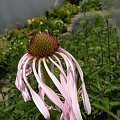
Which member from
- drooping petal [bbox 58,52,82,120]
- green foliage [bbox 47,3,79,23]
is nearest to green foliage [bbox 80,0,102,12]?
green foliage [bbox 47,3,79,23]

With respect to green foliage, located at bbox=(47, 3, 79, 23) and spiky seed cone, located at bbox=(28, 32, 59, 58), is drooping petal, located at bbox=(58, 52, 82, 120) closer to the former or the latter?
spiky seed cone, located at bbox=(28, 32, 59, 58)

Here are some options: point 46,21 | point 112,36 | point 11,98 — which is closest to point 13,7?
point 46,21

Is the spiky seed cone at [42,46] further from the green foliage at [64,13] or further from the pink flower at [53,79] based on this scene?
the green foliage at [64,13]

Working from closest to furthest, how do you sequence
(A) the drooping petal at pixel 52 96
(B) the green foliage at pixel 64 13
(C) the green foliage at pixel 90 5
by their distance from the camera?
1. (A) the drooping petal at pixel 52 96
2. (C) the green foliage at pixel 90 5
3. (B) the green foliage at pixel 64 13

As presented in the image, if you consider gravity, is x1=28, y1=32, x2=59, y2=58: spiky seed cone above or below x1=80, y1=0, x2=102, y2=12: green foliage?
above

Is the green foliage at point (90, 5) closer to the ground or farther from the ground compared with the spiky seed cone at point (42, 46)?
closer to the ground

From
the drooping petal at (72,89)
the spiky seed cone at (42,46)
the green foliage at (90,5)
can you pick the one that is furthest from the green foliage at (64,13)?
the drooping petal at (72,89)

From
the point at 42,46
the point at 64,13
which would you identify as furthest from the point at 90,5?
the point at 42,46

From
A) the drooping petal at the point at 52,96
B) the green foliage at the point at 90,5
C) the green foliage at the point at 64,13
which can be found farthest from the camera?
the green foliage at the point at 64,13
